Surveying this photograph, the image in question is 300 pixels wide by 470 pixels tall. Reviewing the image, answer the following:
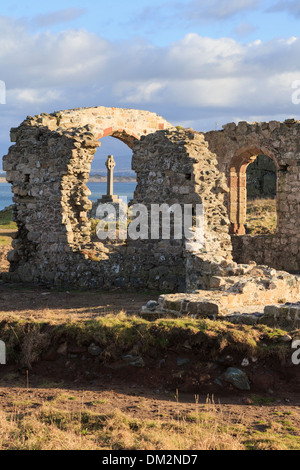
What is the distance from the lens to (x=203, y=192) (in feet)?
39.4

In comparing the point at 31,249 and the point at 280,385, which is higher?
the point at 31,249

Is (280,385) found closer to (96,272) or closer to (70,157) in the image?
(96,272)

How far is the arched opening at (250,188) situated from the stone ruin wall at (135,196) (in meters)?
1.21

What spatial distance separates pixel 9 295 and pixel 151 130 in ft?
18.8

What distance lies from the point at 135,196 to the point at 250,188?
509 inches

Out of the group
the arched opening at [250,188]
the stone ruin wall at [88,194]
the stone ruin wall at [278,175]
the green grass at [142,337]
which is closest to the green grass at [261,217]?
the arched opening at [250,188]

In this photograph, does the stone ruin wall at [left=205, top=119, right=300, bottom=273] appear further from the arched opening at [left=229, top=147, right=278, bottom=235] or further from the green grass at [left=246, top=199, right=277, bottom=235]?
the green grass at [left=246, top=199, right=277, bottom=235]

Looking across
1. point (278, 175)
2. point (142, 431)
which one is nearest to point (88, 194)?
point (278, 175)

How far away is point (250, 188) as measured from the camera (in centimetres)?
2469

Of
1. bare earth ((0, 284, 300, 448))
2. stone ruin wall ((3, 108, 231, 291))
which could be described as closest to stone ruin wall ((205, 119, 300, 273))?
stone ruin wall ((3, 108, 231, 291))

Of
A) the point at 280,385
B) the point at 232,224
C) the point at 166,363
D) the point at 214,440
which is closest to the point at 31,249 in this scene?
the point at 232,224

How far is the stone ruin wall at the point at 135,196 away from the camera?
1203 centimetres

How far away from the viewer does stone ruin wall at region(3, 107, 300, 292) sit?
12.0 meters
